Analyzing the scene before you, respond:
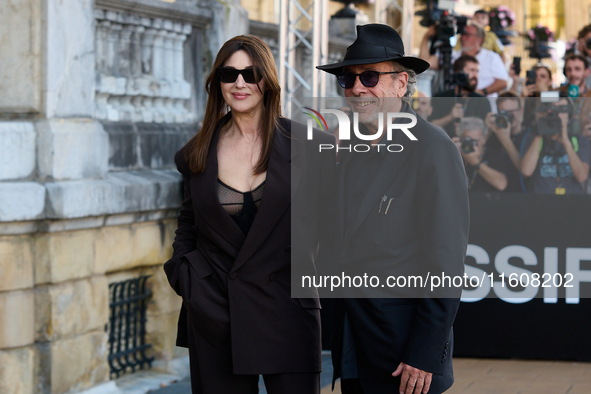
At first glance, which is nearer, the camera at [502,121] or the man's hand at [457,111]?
the camera at [502,121]

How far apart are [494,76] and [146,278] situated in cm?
628

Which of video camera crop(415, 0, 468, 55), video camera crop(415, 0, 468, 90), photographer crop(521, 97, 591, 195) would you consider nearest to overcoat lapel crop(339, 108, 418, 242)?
photographer crop(521, 97, 591, 195)

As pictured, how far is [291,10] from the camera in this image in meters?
8.85

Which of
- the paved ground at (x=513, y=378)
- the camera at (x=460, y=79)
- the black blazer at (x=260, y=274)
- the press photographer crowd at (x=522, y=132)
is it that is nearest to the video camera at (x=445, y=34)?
the camera at (x=460, y=79)

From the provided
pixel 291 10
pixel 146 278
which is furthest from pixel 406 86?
pixel 291 10

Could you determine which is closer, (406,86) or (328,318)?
(406,86)

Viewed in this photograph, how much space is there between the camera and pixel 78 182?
514 centimetres

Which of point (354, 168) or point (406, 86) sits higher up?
point (406, 86)

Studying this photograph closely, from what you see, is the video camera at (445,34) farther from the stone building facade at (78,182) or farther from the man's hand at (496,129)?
the stone building facade at (78,182)

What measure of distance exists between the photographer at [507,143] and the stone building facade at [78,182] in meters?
2.66

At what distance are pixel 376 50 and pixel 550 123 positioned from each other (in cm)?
418

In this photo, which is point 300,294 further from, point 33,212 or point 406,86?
point 33,212

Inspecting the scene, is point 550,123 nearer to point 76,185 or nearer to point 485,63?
point 76,185

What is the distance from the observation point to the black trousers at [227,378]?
345 centimetres
